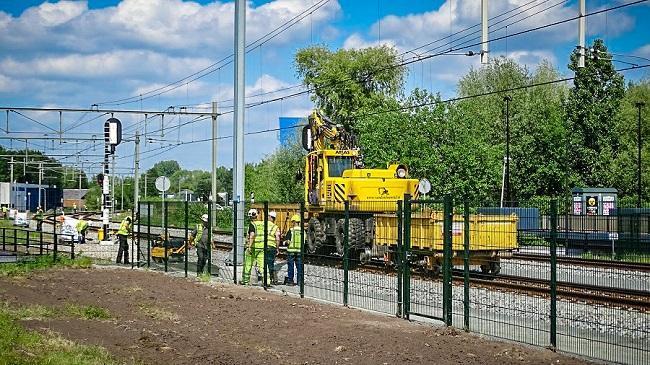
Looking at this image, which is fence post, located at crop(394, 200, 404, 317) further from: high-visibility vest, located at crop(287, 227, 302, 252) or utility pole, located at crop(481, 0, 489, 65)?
utility pole, located at crop(481, 0, 489, 65)

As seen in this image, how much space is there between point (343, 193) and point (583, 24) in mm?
10715

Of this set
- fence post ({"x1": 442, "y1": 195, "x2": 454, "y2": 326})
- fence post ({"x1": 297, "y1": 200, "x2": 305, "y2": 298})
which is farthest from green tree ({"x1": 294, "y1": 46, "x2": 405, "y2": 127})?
fence post ({"x1": 442, "y1": 195, "x2": 454, "y2": 326})

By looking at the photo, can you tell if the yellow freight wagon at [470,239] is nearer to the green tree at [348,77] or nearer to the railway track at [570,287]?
the railway track at [570,287]

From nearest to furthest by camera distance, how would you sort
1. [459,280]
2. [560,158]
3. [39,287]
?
[459,280]
[39,287]
[560,158]

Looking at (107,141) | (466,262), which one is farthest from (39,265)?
(466,262)

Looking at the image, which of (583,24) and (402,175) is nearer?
(583,24)

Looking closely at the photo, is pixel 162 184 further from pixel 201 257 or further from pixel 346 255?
pixel 346 255

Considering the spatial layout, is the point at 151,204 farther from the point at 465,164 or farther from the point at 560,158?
the point at 560,158

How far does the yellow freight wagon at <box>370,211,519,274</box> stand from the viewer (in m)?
13.3

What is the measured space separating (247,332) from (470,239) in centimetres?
395

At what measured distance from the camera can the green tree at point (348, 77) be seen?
73.4 m

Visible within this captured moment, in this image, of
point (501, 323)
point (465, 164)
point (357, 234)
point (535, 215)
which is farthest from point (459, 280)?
point (465, 164)

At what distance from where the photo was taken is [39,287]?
2152 centimetres

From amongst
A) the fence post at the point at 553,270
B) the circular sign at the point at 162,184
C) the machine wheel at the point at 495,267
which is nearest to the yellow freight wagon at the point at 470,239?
the machine wheel at the point at 495,267
